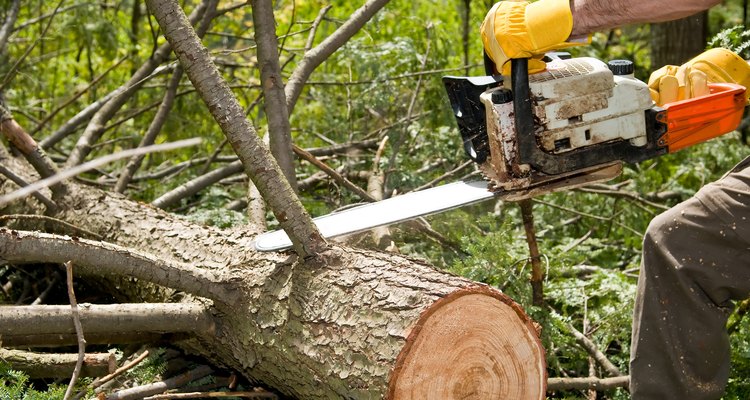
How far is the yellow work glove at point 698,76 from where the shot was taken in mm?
2773

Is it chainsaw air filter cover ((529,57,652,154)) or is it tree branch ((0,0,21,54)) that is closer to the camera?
chainsaw air filter cover ((529,57,652,154))

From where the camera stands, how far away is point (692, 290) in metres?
2.45

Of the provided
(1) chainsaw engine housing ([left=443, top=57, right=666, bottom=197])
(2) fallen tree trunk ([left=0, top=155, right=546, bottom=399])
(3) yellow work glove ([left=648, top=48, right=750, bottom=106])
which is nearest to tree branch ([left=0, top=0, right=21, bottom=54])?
(2) fallen tree trunk ([left=0, top=155, right=546, bottom=399])

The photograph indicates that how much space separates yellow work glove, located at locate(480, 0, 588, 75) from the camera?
95.6 inches

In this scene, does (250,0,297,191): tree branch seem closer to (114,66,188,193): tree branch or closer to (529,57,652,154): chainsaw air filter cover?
(114,66,188,193): tree branch

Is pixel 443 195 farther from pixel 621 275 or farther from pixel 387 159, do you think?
pixel 387 159

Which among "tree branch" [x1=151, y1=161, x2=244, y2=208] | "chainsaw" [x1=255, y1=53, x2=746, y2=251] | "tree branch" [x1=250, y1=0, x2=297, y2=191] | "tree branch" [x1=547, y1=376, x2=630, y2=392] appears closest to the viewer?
"chainsaw" [x1=255, y1=53, x2=746, y2=251]

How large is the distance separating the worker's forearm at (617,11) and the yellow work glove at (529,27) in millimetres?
114

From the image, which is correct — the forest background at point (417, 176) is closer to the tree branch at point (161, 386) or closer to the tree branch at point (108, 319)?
the tree branch at point (108, 319)

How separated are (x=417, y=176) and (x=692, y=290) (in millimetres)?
1908

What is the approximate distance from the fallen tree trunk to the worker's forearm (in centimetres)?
91

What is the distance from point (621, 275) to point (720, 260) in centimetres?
120

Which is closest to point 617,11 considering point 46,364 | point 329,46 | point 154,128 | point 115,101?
point 329,46

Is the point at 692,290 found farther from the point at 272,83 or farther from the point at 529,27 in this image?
the point at 272,83
